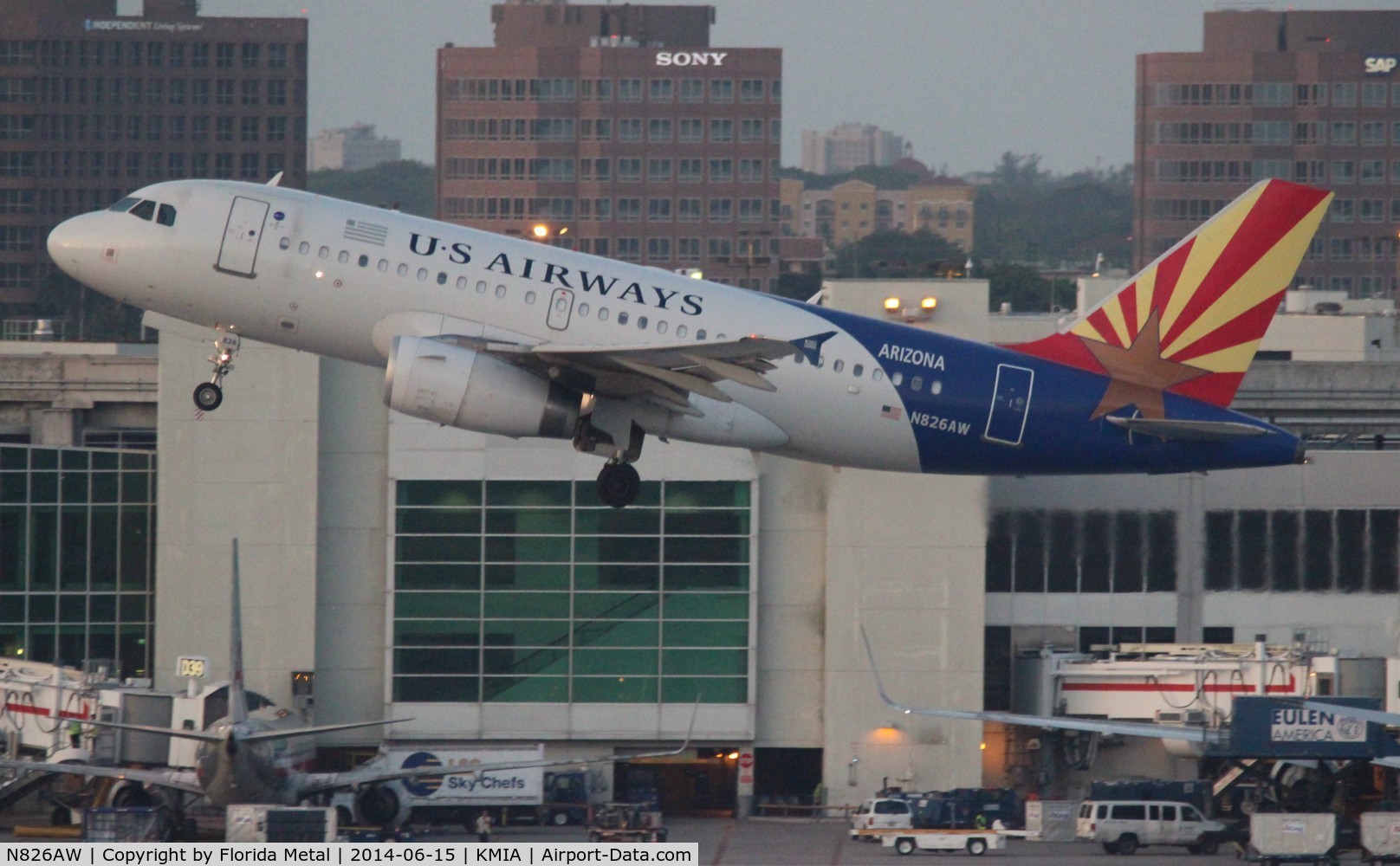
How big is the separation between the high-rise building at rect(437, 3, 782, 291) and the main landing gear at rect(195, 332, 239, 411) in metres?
151

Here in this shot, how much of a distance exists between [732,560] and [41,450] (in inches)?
858

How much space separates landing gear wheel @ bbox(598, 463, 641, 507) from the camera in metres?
39.6

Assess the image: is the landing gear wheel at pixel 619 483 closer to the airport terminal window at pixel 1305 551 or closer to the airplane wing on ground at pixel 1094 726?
the airplane wing on ground at pixel 1094 726

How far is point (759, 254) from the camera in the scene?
187125mm

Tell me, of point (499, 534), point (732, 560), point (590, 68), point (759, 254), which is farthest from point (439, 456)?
point (590, 68)

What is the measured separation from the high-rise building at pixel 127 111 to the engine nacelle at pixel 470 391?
5727 inches

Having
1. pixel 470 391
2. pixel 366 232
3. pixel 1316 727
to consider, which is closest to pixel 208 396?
pixel 366 232

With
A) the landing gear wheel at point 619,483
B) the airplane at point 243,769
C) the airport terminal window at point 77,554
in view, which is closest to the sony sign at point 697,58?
the airport terminal window at point 77,554

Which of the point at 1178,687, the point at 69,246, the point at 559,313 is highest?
the point at 69,246

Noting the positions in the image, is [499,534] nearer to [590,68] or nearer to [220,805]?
[220,805]

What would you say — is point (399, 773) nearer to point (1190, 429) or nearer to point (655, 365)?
point (655, 365)

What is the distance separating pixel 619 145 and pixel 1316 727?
5950 inches

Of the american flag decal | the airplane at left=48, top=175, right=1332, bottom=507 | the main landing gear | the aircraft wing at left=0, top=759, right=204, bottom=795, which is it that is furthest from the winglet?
the aircraft wing at left=0, top=759, right=204, bottom=795

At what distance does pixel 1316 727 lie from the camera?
52.5 m
